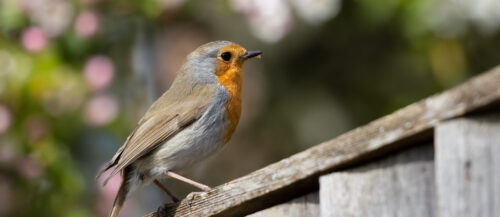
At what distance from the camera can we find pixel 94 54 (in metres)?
5.83

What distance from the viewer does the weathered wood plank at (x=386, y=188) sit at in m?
2.28

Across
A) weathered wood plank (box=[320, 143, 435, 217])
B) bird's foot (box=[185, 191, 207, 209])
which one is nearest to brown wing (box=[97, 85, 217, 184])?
bird's foot (box=[185, 191, 207, 209])

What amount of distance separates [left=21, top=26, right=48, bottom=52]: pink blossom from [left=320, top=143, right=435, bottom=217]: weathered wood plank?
11.1 feet

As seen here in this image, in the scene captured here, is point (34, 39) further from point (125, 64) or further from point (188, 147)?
point (188, 147)

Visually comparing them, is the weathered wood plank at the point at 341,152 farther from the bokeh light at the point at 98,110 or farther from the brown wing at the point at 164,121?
the bokeh light at the point at 98,110

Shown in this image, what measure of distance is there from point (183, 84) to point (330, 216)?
2.00 m

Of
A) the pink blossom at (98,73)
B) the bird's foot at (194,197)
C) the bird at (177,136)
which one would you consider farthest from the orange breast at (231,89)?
the pink blossom at (98,73)

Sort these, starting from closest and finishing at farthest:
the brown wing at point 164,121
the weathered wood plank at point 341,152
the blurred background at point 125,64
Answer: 1. the weathered wood plank at point 341,152
2. the brown wing at point 164,121
3. the blurred background at point 125,64

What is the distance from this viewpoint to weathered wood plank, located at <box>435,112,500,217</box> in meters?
2.10

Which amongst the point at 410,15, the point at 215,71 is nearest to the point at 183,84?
the point at 215,71

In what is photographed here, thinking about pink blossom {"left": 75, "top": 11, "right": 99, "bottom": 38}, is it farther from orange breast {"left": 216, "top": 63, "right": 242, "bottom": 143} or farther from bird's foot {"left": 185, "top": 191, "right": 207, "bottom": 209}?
bird's foot {"left": 185, "top": 191, "right": 207, "bottom": 209}

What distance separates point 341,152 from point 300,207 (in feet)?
1.23

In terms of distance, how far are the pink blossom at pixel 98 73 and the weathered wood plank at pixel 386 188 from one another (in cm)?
313

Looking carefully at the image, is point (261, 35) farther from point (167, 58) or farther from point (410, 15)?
point (167, 58)
